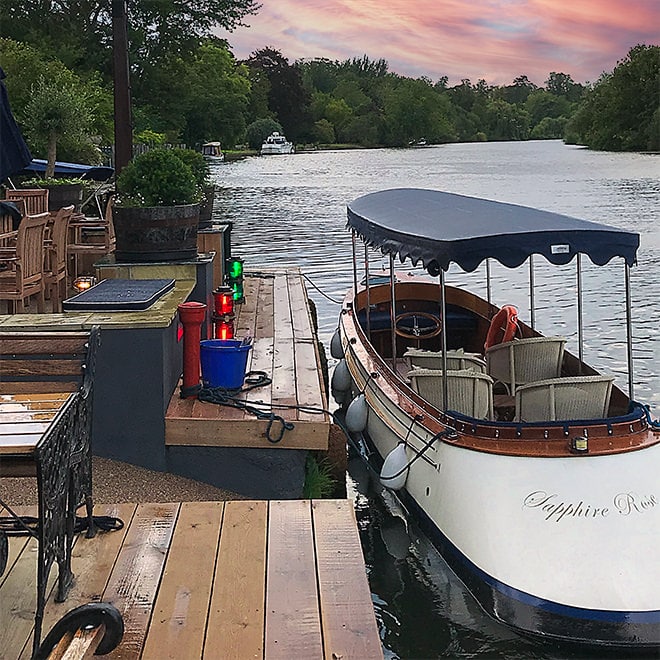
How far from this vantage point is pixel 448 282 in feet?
58.6

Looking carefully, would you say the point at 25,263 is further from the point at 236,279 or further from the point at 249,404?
the point at 249,404

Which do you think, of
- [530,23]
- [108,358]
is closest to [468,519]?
[108,358]

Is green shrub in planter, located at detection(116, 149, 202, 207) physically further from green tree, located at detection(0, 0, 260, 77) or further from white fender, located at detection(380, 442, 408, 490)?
green tree, located at detection(0, 0, 260, 77)

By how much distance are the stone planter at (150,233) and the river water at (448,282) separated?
7.56 ft

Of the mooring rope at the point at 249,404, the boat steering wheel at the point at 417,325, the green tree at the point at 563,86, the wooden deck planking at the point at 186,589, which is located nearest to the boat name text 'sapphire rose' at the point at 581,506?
the mooring rope at the point at 249,404

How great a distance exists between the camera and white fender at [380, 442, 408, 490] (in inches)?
240

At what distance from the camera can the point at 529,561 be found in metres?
4.88

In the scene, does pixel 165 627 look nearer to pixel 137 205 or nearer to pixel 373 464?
pixel 137 205

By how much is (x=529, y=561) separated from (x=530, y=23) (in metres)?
19.7

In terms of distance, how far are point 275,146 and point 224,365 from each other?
83.9 metres

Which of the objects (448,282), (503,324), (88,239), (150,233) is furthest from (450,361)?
(448,282)

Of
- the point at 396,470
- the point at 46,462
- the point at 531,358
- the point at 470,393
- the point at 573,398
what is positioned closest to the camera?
the point at 46,462

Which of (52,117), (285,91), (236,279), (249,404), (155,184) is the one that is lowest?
(249,404)

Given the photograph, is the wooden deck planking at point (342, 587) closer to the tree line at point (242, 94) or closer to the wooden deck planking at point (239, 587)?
the wooden deck planking at point (239, 587)
